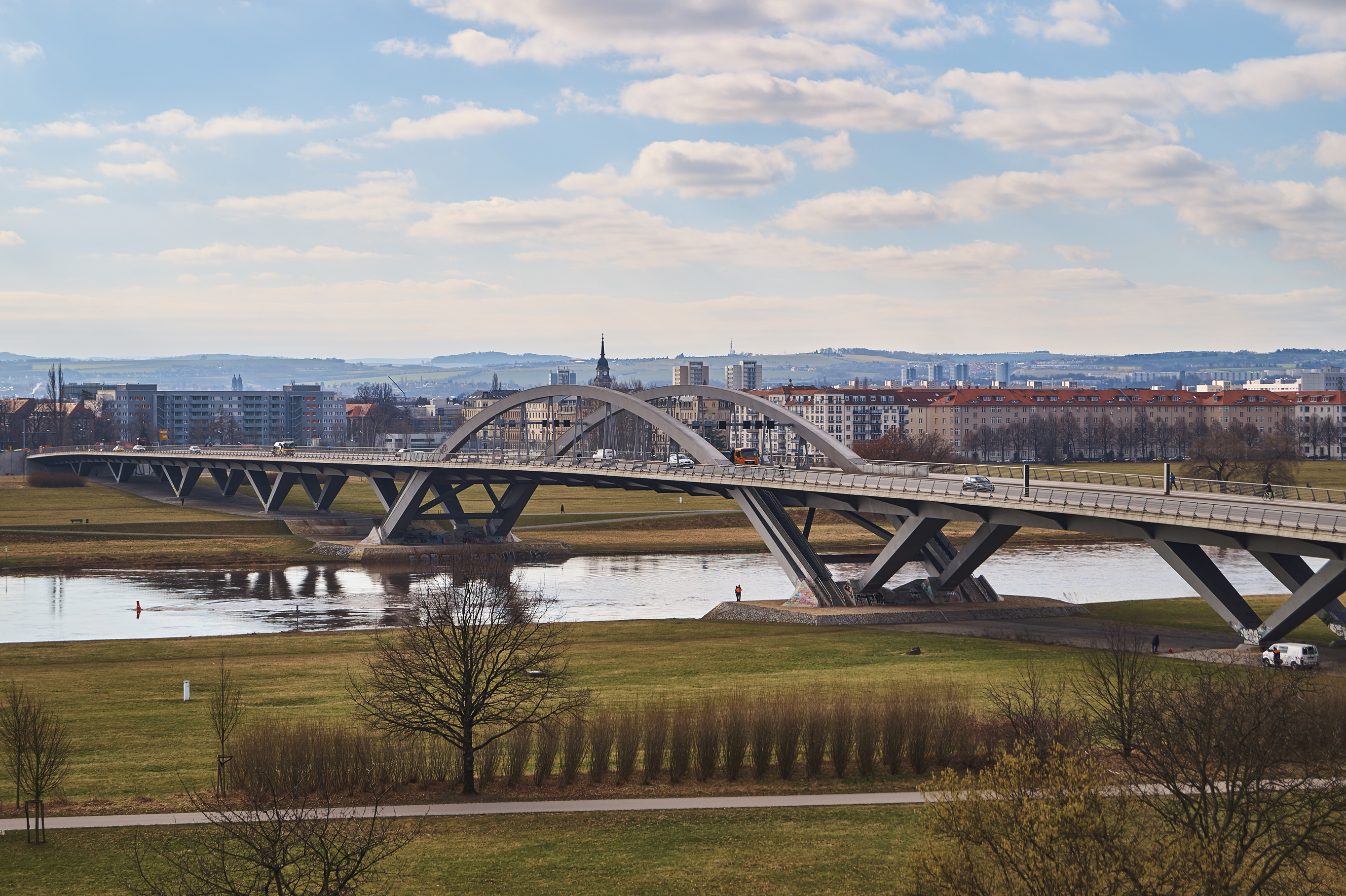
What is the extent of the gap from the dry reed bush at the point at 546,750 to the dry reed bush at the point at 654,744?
84.5 inches

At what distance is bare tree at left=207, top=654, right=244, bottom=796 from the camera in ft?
96.8

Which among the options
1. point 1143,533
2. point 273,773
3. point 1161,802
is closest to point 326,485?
point 1143,533

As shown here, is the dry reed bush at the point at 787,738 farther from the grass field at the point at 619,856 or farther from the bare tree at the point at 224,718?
the bare tree at the point at 224,718

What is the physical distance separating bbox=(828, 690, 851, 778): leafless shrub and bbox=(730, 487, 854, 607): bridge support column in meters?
36.7

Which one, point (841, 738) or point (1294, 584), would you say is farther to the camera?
point (1294, 584)

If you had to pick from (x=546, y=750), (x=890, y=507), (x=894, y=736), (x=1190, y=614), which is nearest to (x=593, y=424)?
(x=890, y=507)

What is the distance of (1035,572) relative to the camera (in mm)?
88875

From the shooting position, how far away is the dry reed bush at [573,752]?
30672mm

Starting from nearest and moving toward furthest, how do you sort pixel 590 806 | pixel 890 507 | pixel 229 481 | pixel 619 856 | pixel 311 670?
pixel 619 856, pixel 590 806, pixel 311 670, pixel 890 507, pixel 229 481

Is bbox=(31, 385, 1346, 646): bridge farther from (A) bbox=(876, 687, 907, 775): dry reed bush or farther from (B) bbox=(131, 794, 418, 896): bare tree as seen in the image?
(B) bbox=(131, 794, 418, 896): bare tree

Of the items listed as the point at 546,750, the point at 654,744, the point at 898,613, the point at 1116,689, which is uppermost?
the point at 1116,689

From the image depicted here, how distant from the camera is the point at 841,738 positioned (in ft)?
104

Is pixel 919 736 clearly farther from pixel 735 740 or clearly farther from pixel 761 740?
pixel 735 740

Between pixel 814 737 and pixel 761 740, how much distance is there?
123cm
